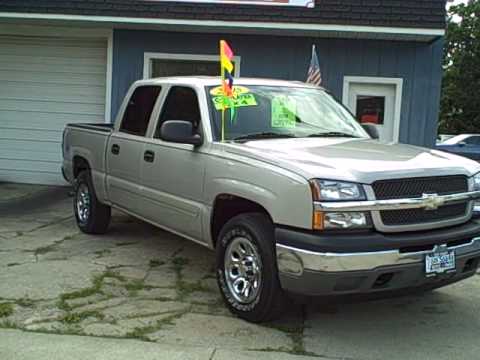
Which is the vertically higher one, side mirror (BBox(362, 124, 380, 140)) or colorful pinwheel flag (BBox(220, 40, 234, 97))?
colorful pinwheel flag (BBox(220, 40, 234, 97))

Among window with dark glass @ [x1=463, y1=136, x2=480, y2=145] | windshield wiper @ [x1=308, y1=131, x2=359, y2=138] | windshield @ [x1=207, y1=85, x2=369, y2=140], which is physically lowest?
window with dark glass @ [x1=463, y1=136, x2=480, y2=145]

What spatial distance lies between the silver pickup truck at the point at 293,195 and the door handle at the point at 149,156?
10 millimetres

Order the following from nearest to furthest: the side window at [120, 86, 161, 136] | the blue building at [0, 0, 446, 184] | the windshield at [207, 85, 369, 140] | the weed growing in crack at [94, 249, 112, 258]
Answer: the windshield at [207, 85, 369, 140] → the side window at [120, 86, 161, 136] → the weed growing in crack at [94, 249, 112, 258] → the blue building at [0, 0, 446, 184]

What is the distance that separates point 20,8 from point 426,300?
888 centimetres

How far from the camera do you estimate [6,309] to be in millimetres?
4965

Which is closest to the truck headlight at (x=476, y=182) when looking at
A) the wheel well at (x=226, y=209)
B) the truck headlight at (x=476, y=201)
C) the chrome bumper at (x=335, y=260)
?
the truck headlight at (x=476, y=201)

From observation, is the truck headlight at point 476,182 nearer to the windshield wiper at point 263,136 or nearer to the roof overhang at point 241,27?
the windshield wiper at point 263,136

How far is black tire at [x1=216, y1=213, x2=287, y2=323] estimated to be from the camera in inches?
176

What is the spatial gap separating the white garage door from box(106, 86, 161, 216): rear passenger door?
5.25 meters

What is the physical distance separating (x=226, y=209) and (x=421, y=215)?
1.64m

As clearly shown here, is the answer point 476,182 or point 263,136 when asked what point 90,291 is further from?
point 476,182

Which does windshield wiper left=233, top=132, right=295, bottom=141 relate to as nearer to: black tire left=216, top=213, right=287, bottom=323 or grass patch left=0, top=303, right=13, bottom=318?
black tire left=216, top=213, right=287, bottom=323

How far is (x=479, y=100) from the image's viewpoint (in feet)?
127

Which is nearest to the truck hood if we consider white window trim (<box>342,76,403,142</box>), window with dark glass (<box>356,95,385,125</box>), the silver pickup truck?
the silver pickup truck
